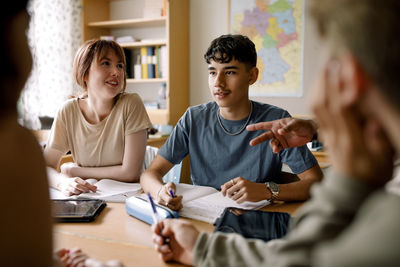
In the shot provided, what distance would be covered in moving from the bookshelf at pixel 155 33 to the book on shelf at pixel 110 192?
2112 millimetres

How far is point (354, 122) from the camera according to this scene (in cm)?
41

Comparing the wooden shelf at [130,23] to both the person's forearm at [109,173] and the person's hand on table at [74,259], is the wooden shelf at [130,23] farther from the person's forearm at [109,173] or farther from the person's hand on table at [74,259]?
the person's hand on table at [74,259]

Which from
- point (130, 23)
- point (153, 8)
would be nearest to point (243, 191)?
point (153, 8)

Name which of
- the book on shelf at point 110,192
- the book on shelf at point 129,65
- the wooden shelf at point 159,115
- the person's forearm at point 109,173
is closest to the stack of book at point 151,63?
the book on shelf at point 129,65

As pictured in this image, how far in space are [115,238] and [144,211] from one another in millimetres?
142

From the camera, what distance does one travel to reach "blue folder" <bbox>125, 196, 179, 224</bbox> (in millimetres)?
990

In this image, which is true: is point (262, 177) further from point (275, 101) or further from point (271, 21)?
point (271, 21)

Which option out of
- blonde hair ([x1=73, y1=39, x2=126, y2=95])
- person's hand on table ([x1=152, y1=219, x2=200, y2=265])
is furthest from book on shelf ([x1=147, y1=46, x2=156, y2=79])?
person's hand on table ([x1=152, y1=219, x2=200, y2=265])

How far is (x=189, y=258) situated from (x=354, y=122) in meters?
0.51

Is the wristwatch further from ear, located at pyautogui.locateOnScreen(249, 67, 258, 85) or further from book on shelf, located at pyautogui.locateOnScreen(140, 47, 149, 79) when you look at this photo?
book on shelf, located at pyautogui.locateOnScreen(140, 47, 149, 79)

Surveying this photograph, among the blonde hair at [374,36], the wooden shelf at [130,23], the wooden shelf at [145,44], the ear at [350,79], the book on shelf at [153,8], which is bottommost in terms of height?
the ear at [350,79]

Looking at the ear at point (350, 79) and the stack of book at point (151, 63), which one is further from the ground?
the stack of book at point (151, 63)

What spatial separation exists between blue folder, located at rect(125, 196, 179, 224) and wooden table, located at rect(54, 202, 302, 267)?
0.06ft

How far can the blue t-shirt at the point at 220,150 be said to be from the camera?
161 cm
